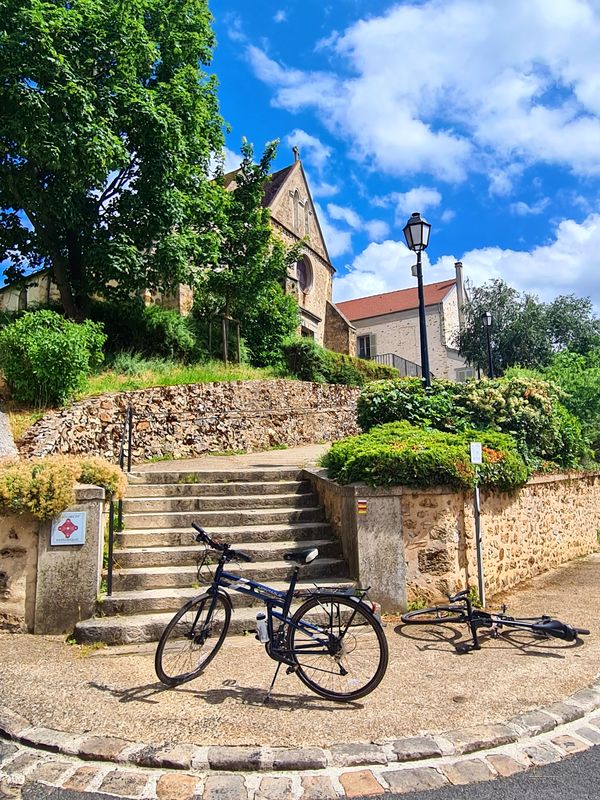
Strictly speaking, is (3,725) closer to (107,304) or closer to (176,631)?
(176,631)

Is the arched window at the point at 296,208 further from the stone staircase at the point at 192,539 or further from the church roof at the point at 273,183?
the stone staircase at the point at 192,539

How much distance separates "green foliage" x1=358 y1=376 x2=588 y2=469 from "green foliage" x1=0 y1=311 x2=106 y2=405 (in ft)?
17.7

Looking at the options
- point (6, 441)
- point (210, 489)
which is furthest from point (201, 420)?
point (210, 489)

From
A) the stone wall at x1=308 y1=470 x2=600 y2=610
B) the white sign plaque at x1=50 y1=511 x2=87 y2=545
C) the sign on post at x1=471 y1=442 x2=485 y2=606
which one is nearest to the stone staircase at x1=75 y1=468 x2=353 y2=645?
the stone wall at x1=308 y1=470 x2=600 y2=610

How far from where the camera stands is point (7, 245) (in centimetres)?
1561

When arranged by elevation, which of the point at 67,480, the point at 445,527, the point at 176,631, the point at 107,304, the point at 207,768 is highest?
the point at 107,304

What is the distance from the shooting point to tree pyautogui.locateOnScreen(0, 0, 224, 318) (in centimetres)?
1163

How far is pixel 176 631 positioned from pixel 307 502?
3.44 m

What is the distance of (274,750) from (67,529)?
3029 mm

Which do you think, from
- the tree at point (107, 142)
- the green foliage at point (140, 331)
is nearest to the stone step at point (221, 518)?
the tree at point (107, 142)

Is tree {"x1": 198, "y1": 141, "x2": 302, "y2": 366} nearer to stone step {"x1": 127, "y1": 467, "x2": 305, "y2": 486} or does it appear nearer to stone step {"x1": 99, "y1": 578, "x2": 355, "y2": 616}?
stone step {"x1": 127, "y1": 467, "x2": 305, "y2": 486}

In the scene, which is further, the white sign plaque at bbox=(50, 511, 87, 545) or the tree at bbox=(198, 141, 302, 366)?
the tree at bbox=(198, 141, 302, 366)

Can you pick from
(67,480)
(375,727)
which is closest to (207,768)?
(375,727)

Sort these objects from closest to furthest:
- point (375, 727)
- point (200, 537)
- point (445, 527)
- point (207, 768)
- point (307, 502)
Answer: point (207, 768) < point (375, 727) < point (200, 537) < point (445, 527) < point (307, 502)
